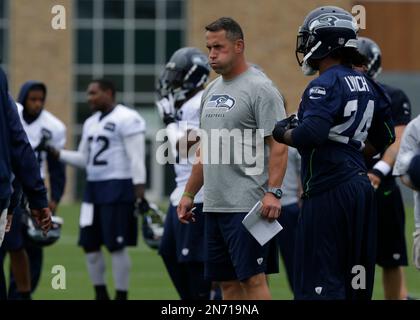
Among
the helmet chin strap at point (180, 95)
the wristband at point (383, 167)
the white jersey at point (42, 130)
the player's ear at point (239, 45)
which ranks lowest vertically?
the white jersey at point (42, 130)

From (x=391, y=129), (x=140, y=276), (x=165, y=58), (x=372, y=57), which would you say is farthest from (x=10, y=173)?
(x=165, y=58)

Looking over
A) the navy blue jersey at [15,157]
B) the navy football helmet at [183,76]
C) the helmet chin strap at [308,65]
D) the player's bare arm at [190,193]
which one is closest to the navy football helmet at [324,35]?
the helmet chin strap at [308,65]

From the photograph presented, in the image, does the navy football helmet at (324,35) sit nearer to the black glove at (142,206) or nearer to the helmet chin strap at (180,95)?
the helmet chin strap at (180,95)

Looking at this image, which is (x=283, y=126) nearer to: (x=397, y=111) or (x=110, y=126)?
(x=397, y=111)

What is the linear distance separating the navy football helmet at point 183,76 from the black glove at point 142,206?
5.25 feet

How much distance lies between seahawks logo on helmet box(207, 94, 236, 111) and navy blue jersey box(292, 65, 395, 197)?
885mm

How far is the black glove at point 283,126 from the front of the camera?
7.03 metres

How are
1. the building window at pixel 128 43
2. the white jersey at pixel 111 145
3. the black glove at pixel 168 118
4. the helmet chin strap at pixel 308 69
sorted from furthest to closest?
the building window at pixel 128 43 < the white jersey at pixel 111 145 < the black glove at pixel 168 118 < the helmet chin strap at pixel 308 69

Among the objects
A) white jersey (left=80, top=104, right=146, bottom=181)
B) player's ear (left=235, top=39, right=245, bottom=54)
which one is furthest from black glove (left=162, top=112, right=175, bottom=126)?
white jersey (left=80, top=104, right=146, bottom=181)

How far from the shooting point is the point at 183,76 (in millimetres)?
9625

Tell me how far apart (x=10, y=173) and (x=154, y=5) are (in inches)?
1158

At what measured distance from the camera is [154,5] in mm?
35781

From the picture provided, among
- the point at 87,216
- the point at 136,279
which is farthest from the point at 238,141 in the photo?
the point at 136,279

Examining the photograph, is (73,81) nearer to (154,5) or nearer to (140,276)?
(154,5)
